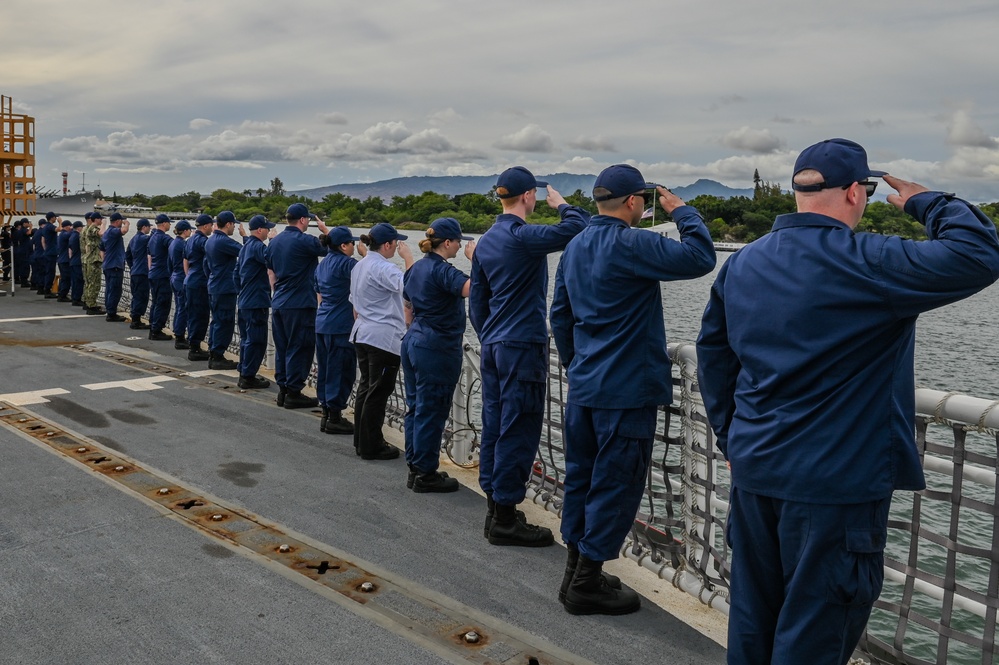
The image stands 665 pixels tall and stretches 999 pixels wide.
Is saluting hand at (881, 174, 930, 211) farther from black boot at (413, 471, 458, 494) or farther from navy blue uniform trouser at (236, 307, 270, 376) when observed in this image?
navy blue uniform trouser at (236, 307, 270, 376)

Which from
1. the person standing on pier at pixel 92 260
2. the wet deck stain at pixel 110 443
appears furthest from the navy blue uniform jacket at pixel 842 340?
the person standing on pier at pixel 92 260

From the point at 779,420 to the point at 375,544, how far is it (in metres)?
2.54

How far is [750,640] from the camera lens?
7.95 feet

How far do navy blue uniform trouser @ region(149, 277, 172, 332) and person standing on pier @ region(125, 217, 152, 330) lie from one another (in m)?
0.93

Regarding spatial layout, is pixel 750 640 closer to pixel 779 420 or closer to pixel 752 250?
pixel 779 420

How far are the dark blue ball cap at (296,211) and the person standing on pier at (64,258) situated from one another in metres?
10.1

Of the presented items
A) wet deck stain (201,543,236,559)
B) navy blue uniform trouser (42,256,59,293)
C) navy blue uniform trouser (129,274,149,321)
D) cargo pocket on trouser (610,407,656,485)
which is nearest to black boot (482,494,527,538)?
cargo pocket on trouser (610,407,656,485)

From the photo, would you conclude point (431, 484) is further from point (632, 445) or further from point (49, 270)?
point (49, 270)

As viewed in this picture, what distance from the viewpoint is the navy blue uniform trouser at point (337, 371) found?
6.59 meters

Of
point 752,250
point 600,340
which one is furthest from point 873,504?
point 600,340

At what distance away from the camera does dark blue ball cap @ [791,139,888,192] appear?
2.25 m

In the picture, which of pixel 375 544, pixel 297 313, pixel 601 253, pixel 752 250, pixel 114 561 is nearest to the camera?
pixel 752 250

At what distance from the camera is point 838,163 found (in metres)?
2.25

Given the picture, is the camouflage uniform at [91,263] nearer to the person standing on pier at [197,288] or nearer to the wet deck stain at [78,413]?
the person standing on pier at [197,288]
